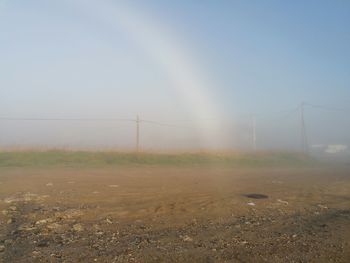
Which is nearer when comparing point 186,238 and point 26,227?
point 186,238

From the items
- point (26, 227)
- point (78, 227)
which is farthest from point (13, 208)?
point (78, 227)

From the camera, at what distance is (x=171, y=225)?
10.4 meters

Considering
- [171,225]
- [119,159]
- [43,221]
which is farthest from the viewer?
[119,159]

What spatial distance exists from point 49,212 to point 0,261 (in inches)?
181

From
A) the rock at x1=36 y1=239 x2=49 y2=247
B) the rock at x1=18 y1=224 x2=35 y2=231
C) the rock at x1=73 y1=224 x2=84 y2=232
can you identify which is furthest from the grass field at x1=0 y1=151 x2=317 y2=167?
the rock at x1=36 y1=239 x2=49 y2=247

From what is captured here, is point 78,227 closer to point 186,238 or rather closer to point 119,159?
point 186,238

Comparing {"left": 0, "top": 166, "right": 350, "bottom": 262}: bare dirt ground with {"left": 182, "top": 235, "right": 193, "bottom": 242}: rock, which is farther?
{"left": 182, "top": 235, "right": 193, "bottom": 242}: rock

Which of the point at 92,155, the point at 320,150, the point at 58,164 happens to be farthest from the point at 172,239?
the point at 320,150

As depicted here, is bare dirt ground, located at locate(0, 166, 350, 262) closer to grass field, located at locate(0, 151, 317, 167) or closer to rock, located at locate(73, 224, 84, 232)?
rock, located at locate(73, 224, 84, 232)

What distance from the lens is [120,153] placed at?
139ft

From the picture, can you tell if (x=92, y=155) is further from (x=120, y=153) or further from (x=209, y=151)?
(x=209, y=151)

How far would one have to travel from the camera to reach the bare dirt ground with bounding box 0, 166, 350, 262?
781 cm

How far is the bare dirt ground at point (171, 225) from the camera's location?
7812 millimetres

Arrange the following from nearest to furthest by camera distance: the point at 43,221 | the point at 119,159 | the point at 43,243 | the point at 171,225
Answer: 1. the point at 43,243
2. the point at 171,225
3. the point at 43,221
4. the point at 119,159
